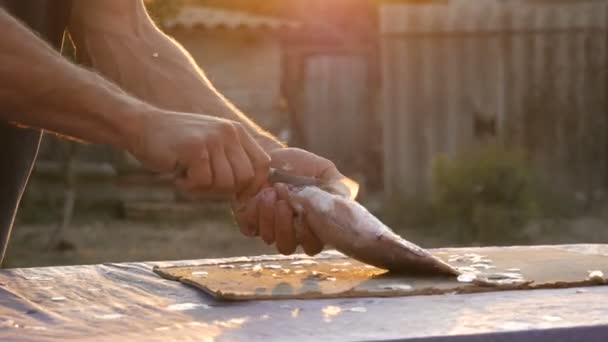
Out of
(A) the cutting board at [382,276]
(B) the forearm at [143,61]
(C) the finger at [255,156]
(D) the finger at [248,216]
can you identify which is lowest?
(A) the cutting board at [382,276]

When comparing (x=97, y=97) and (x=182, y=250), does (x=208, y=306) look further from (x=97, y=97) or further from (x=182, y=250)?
(x=182, y=250)

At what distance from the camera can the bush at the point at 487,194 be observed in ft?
27.6

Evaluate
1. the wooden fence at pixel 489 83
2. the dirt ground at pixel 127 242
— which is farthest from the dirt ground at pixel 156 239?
the wooden fence at pixel 489 83

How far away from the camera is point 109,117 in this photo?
6.09 feet

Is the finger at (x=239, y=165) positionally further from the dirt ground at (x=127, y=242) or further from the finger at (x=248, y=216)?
the dirt ground at (x=127, y=242)

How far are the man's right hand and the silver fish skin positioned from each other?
292 millimetres

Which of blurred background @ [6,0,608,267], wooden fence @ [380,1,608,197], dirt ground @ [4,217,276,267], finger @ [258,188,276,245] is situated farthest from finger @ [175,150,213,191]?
wooden fence @ [380,1,608,197]

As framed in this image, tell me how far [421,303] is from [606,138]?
28.5ft

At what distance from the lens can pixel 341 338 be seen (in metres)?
1.50

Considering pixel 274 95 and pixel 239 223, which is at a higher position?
pixel 274 95

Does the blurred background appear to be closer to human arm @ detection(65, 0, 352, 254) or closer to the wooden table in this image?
human arm @ detection(65, 0, 352, 254)

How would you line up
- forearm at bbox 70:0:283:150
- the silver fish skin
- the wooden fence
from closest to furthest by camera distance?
the silver fish skin
forearm at bbox 70:0:283:150
the wooden fence

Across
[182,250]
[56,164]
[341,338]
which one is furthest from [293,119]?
[341,338]

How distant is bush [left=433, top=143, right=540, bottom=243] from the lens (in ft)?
27.6
